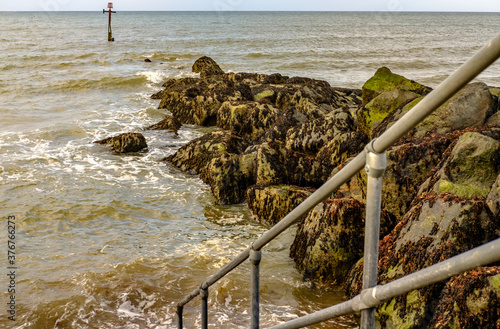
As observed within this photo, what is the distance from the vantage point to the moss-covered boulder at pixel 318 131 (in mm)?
9742

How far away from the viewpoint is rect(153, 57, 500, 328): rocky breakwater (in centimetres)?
412

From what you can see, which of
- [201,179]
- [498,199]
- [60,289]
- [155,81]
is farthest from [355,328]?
[155,81]

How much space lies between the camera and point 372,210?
50.7 inches

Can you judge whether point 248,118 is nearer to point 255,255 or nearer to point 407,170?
point 407,170

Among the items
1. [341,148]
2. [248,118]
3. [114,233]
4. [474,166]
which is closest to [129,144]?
[248,118]

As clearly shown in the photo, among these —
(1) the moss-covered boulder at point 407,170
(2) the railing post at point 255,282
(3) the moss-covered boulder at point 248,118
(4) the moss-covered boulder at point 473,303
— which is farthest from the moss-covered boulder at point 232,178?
(2) the railing post at point 255,282

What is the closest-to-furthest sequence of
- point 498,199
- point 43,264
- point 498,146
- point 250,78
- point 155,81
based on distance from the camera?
point 498,199, point 498,146, point 43,264, point 250,78, point 155,81

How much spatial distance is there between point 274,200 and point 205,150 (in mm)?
3480

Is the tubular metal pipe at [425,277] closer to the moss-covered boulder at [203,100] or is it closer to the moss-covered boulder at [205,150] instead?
the moss-covered boulder at [205,150]

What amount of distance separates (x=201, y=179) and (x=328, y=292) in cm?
527

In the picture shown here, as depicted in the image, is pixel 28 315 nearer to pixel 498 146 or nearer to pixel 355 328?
pixel 355 328

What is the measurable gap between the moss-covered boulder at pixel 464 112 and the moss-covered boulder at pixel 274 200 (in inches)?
89.4

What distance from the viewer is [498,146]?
17.3ft

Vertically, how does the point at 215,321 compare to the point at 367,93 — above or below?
below
